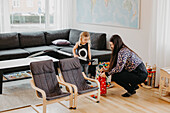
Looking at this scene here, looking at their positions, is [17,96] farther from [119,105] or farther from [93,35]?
[93,35]

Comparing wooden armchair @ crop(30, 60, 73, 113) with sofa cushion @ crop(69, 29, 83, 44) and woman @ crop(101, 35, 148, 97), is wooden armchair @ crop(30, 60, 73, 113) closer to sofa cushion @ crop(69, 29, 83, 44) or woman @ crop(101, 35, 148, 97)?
woman @ crop(101, 35, 148, 97)

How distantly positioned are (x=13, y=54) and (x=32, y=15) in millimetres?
1978

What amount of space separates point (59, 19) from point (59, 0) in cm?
55

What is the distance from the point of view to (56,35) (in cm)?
696

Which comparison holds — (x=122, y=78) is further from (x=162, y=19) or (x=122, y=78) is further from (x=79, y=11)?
(x=79, y=11)

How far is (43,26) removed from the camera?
7590 millimetres

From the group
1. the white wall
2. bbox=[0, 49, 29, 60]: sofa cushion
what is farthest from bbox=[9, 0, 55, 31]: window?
the white wall

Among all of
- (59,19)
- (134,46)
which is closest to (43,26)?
(59,19)

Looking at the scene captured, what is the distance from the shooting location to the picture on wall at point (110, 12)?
17.7 feet

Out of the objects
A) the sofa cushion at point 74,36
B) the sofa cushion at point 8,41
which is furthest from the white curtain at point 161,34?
the sofa cushion at point 8,41

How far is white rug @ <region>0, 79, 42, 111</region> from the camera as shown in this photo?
4059mm

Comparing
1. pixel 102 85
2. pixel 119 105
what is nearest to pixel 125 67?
pixel 102 85

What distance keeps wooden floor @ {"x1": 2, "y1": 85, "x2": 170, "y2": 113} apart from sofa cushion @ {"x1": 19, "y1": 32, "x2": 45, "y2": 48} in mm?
2772

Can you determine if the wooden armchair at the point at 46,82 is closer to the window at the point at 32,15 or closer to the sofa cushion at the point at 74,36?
the sofa cushion at the point at 74,36
